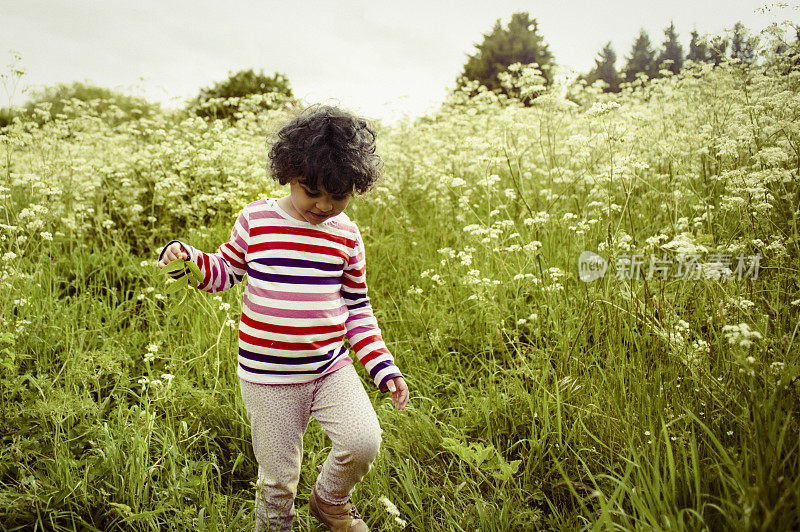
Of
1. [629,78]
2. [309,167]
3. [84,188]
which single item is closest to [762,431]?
[309,167]

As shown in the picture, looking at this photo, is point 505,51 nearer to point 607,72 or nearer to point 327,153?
point 607,72

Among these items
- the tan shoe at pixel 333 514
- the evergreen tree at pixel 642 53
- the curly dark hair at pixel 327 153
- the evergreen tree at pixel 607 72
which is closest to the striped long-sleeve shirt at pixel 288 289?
the curly dark hair at pixel 327 153

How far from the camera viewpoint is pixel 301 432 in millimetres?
1724

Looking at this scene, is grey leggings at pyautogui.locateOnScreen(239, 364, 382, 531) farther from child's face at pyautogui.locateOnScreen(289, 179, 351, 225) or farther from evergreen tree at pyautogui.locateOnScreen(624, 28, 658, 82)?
evergreen tree at pyautogui.locateOnScreen(624, 28, 658, 82)

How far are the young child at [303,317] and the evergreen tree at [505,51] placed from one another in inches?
813

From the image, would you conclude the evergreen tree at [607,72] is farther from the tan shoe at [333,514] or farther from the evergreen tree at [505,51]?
the tan shoe at [333,514]

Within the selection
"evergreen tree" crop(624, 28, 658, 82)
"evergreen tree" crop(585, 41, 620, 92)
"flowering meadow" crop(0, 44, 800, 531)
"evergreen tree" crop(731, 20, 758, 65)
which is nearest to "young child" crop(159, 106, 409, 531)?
"flowering meadow" crop(0, 44, 800, 531)

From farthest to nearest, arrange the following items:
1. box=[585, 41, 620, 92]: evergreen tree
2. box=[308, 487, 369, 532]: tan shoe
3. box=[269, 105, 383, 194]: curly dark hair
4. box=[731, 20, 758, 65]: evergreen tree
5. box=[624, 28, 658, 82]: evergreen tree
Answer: box=[624, 28, 658, 82]: evergreen tree, box=[585, 41, 620, 92]: evergreen tree, box=[731, 20, 758, 65]: evergreen tree, box=[308, 487, 369, 532]: tan shoe, box=[269, 105, 383, 194]: curly dark hair

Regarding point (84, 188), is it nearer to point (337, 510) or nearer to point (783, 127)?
point (337, 510)

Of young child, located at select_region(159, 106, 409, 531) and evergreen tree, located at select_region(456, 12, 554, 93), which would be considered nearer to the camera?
young child, located at select_region(159, 106, 409, 531)

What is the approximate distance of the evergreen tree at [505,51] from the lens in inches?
902

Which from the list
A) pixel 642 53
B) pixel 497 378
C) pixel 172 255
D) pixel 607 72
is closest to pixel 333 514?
pixel 172 255

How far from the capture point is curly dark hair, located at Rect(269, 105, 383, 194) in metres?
1.53

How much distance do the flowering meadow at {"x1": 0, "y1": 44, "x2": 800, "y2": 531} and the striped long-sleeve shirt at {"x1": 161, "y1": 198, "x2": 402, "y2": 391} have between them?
0.24m
